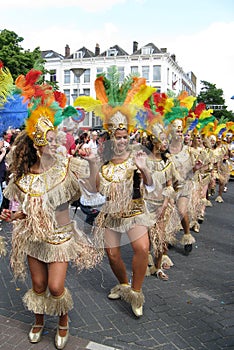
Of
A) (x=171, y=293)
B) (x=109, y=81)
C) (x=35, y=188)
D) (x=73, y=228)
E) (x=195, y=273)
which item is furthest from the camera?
(x=195, y=273)

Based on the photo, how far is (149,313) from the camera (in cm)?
370

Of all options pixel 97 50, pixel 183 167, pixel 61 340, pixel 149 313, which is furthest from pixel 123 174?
pixel 97 50

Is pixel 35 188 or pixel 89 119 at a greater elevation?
→ pixel 89 119

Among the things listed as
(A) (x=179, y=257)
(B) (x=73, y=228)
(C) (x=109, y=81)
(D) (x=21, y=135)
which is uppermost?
(C) (x=109, y=81)

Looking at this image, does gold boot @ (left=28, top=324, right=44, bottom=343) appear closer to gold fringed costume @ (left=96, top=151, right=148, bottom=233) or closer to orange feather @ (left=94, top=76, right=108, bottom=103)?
gold fringed costume @ (left=96, top=151, right=148, bottom=233)

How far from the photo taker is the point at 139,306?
11.8 feet

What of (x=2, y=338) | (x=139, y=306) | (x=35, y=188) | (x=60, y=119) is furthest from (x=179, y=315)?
(x=60, y=119)

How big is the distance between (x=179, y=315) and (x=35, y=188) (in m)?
1.96

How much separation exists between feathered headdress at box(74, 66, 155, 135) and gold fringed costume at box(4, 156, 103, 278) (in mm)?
672

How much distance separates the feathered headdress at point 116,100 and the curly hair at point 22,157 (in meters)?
0.70

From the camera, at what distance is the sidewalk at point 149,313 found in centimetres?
318

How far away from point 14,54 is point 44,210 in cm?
2090

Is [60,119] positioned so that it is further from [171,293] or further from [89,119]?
[171,293]

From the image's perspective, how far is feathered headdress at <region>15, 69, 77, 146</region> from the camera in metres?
2.93
